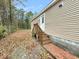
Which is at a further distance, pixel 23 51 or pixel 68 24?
pixel 23 51

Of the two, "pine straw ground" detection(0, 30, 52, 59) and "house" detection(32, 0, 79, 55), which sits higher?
"house" detection(32, 0, 79, 55)

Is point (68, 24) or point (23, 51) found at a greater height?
point (68, 24)

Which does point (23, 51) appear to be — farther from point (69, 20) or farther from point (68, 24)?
point (69, 20)

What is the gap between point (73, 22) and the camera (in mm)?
7199

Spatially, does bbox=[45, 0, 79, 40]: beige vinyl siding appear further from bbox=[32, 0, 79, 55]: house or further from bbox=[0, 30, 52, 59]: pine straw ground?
bbox=[0, 30, 52, 59]: pine straw ground

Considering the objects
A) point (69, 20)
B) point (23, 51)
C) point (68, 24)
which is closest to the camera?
point (69, 20)

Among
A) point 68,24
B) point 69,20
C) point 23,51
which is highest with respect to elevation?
point 69,20

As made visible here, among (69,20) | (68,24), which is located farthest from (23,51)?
(69,20)

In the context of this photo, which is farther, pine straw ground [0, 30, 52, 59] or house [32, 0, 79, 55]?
pine straw ground [0, 30, 52, 59]

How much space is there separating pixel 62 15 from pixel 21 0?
66.8ft

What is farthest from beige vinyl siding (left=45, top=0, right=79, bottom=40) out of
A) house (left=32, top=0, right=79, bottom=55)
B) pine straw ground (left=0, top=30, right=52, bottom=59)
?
pine straw ground (left=0, top=30, right=52, bottom=59)

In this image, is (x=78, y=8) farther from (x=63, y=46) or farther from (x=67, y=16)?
(x=63, y=46)

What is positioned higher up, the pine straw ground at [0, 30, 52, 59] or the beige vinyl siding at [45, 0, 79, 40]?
the beige vinyl siding at [45, 0, 79, 40]

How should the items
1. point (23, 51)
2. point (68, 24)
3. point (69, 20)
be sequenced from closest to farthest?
point (69, 20)
point (68, 24)
point (23, 51)
